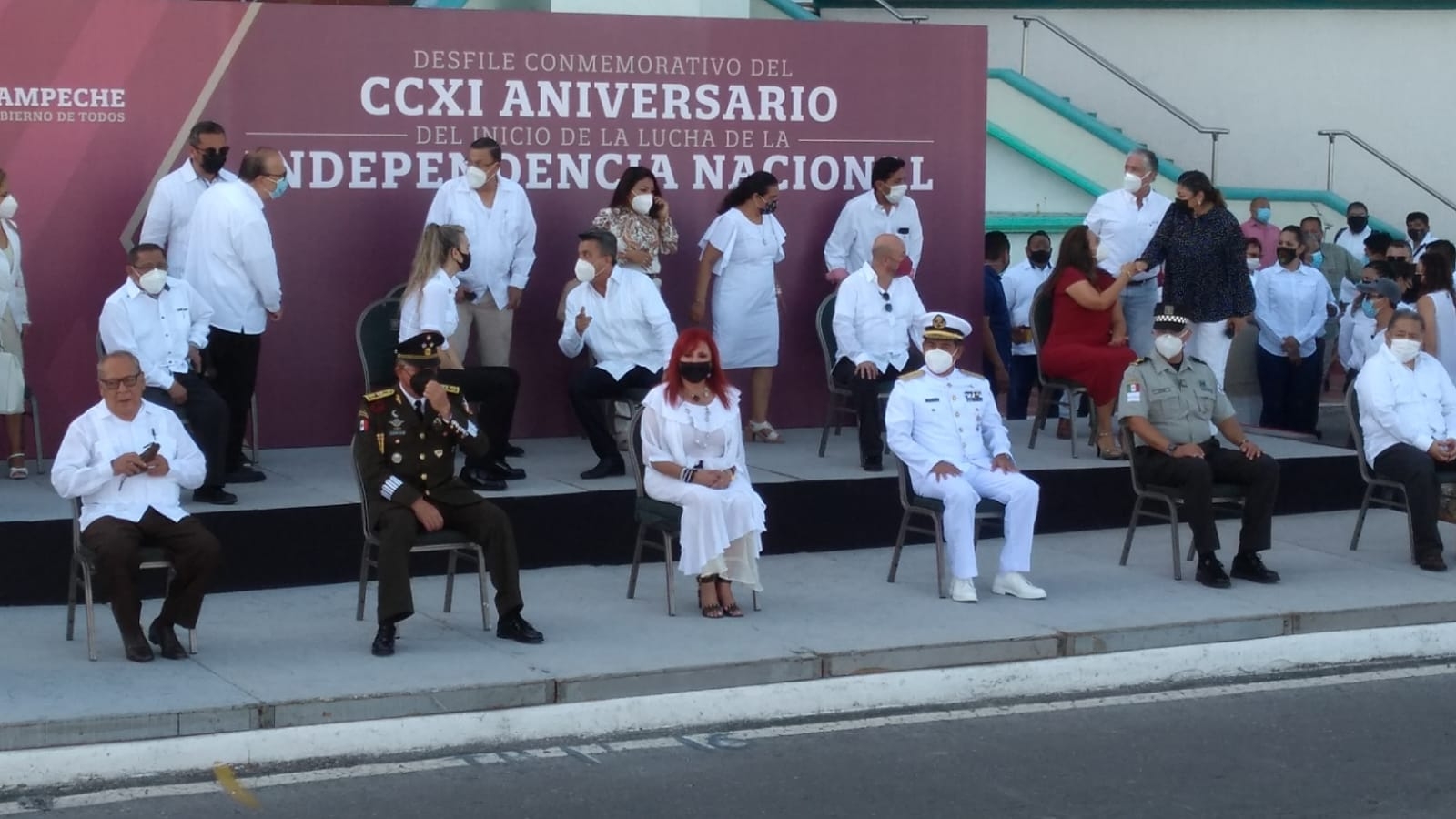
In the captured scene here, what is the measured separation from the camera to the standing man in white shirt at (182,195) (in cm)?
1103

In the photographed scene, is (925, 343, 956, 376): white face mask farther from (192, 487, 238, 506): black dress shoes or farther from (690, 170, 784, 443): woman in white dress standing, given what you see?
(192, 487, 238, 506): black dress shoes

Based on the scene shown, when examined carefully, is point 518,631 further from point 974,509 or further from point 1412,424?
point 1412,424

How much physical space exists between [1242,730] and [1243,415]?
28.5ft

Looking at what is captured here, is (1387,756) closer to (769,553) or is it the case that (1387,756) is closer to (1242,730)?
(1242,730)

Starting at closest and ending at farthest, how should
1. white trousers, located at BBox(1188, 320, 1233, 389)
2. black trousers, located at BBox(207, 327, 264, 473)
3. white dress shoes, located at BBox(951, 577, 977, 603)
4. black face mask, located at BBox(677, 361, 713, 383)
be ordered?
black face mask, located at BBox(677, 361, 713, 383), white dress shoes, located at BBox(951, 577, 977, 603), black trousers, located at BBox(207, 327, 264, 473), white trousers, located at BBox(1188, 320, 1233, 389)

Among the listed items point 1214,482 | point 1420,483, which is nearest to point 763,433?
point 1214,482

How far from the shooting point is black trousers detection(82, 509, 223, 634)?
841 cm

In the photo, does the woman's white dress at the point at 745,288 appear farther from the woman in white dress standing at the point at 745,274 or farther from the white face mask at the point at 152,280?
the white face mask at the point at 152,280

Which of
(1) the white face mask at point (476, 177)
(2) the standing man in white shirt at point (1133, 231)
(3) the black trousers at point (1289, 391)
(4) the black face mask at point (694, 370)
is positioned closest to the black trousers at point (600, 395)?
(1) the white face mask at point (476, 177)

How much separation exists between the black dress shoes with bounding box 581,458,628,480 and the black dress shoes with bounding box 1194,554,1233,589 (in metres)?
3.37

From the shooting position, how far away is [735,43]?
13273 millimetres

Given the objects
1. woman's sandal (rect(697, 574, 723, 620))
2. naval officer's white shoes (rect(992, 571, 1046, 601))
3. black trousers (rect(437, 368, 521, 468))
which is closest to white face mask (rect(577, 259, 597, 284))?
black trousers (rect(437, 368, 521, 468))

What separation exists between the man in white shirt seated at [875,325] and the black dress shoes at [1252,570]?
2343mm

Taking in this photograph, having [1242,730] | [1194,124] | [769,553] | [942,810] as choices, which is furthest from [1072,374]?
[1194,124]
